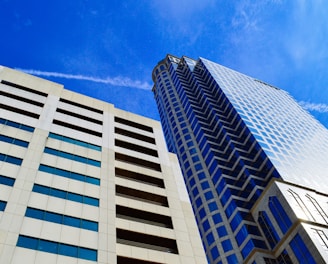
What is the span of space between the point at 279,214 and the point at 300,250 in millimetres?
8218

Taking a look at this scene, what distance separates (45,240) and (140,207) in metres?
11.1

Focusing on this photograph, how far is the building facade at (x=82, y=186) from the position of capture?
29.4 meters

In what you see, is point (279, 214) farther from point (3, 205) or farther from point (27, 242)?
point (3, 205)

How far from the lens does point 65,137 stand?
42312mm

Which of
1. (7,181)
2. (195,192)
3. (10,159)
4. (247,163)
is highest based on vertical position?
(195,192)

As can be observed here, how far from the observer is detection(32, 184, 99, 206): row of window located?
109ft

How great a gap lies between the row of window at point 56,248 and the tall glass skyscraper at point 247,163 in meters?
33.7

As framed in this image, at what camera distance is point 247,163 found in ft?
272

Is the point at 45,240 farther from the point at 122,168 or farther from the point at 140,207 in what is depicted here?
the point at 122,168

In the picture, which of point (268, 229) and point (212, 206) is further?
point (212, 206)

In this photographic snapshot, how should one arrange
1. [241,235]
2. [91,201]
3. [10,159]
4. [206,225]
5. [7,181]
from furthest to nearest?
[206,225], [241,235], [10,159], [91,201], [7,181]

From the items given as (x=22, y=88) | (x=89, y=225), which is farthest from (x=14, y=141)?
(x=22, y=88)

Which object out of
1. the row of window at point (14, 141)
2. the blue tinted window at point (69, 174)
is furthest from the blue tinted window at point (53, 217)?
the row of window at point (14, 141)

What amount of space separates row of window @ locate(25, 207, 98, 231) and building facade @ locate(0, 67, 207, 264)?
86 mm
